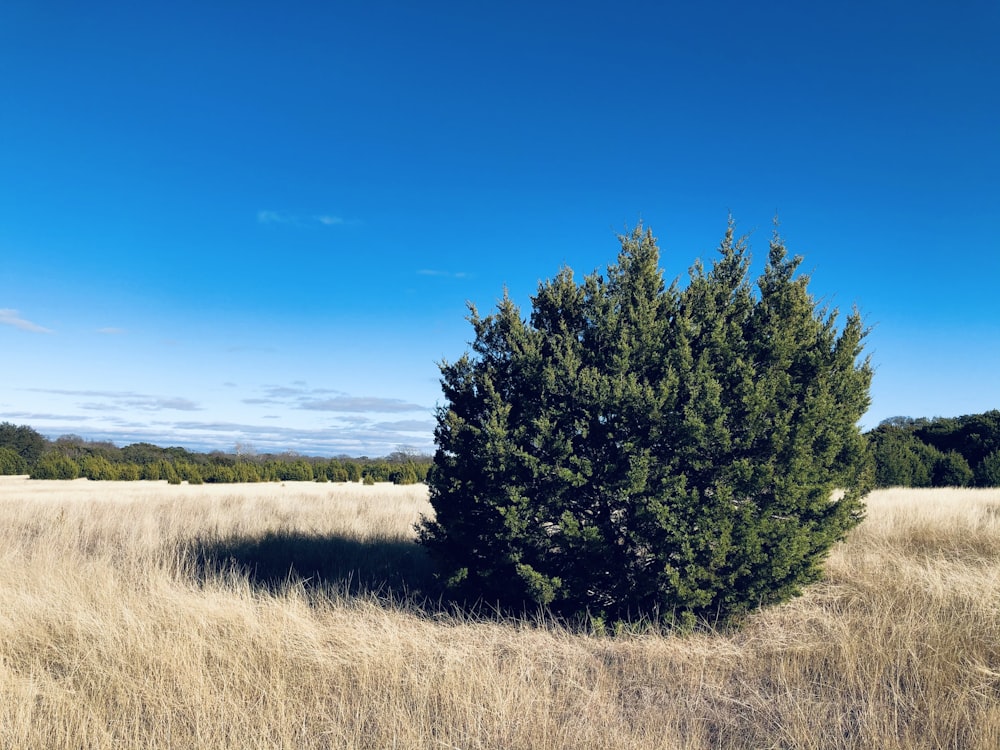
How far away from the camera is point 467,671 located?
5.06 m

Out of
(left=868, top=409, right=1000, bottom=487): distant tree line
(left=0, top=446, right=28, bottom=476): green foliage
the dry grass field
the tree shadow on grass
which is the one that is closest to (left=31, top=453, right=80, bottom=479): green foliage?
(left=0, top=446, right=28, bottom=476): green foliage

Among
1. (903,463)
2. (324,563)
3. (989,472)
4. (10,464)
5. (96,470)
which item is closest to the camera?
(324,563)

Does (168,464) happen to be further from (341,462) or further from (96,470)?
(341,462)

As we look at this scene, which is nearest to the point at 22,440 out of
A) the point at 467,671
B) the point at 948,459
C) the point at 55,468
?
the point at 55,468

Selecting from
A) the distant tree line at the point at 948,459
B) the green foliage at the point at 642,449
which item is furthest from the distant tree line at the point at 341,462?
the green foliage at the point at 642,449

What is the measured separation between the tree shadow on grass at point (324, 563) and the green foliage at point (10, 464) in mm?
38575

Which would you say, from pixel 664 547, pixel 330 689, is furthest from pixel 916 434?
pixel 330 689

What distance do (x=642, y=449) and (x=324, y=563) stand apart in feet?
21.1

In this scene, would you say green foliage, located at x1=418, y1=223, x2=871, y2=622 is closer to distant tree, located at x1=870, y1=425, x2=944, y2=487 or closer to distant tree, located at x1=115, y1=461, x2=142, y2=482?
distant tree, located at x1=870, y1=425, x2=944, y2=487

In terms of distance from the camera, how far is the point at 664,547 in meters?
6.27

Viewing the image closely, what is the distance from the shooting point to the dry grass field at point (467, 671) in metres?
4.23

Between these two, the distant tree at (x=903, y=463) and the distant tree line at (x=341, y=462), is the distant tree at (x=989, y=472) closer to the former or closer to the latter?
the distant tree line at (x=341, y=462)

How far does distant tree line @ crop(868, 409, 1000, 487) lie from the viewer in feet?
94.9

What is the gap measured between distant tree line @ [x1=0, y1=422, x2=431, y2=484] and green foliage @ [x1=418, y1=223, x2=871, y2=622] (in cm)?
3666
